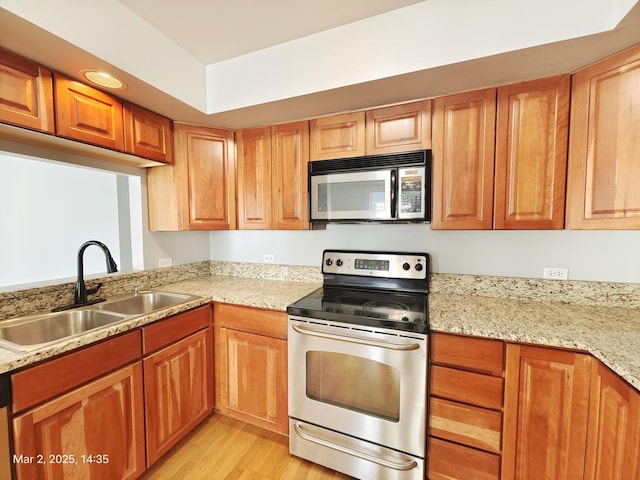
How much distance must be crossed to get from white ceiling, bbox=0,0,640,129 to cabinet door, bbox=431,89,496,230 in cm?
10

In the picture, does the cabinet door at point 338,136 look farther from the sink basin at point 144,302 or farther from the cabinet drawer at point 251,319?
the sink basin at point 144,302

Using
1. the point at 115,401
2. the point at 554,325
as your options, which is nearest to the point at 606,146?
the point at 554,325

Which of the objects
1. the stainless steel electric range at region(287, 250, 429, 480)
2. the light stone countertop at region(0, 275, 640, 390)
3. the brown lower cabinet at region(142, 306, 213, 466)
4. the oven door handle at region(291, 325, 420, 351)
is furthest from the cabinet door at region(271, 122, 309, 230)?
the brown lower cabinet at region(142, 306, 213, 466)

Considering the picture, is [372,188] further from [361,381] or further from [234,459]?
[234,459]

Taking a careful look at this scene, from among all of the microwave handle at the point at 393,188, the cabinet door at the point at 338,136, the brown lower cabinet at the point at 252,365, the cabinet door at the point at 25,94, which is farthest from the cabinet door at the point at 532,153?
the cabinet door at the point at 25,94

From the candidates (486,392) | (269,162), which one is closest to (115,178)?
(269,162)

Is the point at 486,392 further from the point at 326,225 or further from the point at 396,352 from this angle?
the point at 326,225

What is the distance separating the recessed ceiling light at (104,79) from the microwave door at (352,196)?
1.20 m

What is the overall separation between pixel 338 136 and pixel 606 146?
1368 millimetres

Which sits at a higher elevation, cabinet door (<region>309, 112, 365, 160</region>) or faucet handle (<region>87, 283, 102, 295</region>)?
cabinet door (<region>309, 112, 365, 160</region>)

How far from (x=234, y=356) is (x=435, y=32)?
7.19 ft

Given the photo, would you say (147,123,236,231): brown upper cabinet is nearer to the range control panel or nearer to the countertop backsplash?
the countertop backsplash

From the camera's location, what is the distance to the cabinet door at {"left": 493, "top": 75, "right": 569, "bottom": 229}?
4.57 feet

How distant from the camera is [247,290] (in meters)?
1.99
